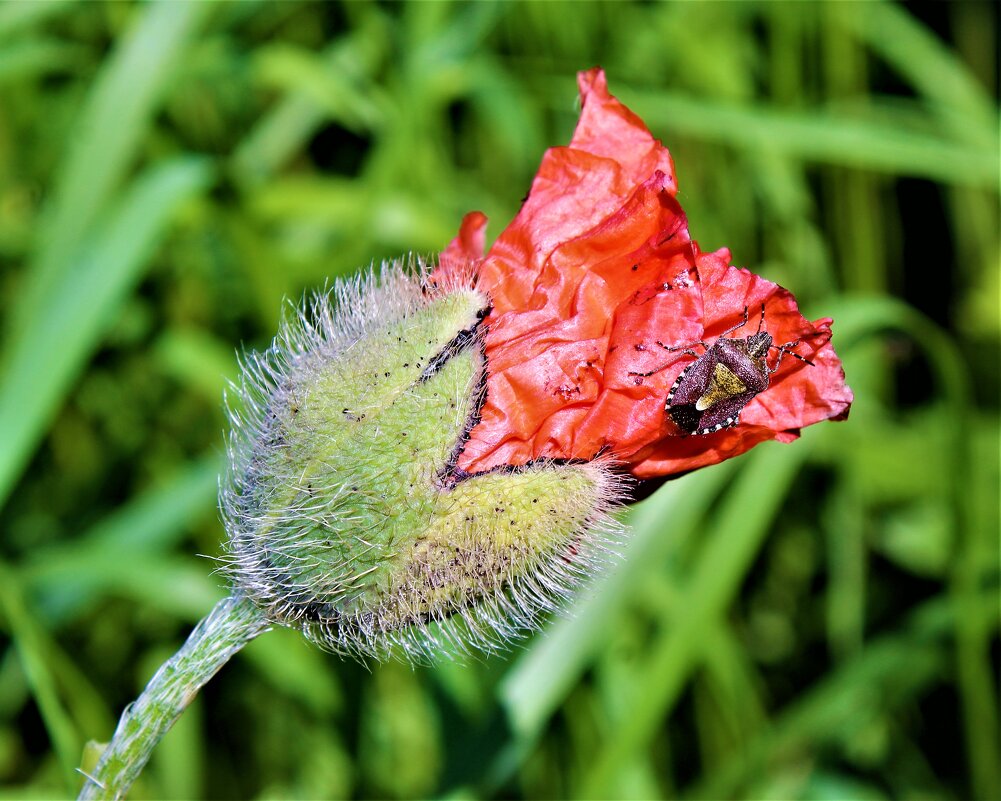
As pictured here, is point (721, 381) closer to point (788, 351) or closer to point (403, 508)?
point (788, 351)

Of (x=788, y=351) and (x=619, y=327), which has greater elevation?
(x=619, y=327)

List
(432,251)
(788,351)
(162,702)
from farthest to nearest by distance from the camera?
(432,251), (788,351), (162,702)

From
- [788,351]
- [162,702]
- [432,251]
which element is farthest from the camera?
[432,251]

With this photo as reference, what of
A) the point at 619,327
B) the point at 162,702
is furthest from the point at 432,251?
the point at 162,702

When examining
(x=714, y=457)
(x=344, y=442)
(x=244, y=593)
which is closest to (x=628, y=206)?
(x=714, y=457)

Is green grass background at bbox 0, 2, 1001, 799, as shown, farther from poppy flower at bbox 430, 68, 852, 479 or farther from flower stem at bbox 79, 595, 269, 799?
poppy flower at bbox 430, 68, 852, 479

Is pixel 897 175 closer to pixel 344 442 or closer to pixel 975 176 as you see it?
pixel 975 176

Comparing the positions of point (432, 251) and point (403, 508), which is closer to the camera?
point (403, 508)
